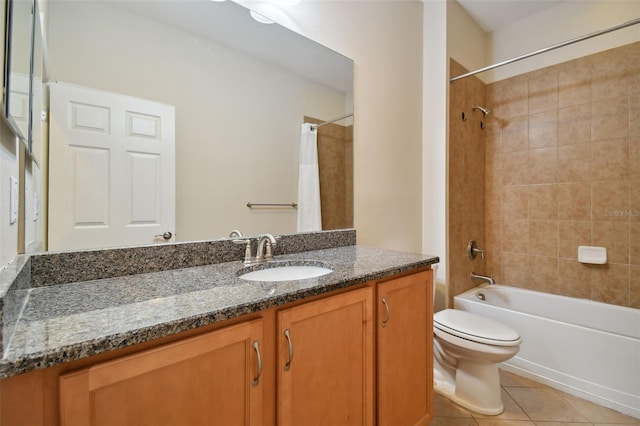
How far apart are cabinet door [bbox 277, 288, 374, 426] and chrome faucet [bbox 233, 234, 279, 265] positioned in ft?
1.35

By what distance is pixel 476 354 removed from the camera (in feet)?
5.39

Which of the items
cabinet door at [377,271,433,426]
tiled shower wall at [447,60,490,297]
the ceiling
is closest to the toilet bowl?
cabinet door at [377,271,433,426]

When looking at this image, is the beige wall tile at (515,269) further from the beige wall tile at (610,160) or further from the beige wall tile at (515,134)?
the beige wall tile at (515,134)

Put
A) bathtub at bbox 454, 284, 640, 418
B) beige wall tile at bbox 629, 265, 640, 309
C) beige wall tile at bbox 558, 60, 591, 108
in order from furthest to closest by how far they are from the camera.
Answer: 1. beige wall tile at bbox 558, 60, 591, 108
2. beige wall tile at bbox 629, 265, 640, 309
3. bathtub at bbox 454, 284, 640, 418

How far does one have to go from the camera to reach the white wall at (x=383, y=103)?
5.83 ft

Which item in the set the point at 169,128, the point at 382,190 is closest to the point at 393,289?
the point at 382,190

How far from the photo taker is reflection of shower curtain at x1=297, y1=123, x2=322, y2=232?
5.34 feet

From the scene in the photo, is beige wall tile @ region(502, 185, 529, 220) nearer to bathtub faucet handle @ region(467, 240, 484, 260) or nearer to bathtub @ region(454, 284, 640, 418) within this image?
bathtub faucet handle @ region(467, 240, 484, 260)

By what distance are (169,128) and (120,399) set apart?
95 centimetres

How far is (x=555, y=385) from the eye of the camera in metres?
1.93

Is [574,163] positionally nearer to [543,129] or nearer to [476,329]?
[543,129]

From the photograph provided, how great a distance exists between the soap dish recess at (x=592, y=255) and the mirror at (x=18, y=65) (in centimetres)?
316

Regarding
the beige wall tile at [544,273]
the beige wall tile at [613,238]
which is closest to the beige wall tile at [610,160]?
the beige wall tile at [613,238]

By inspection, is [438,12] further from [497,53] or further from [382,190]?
[382,190]
